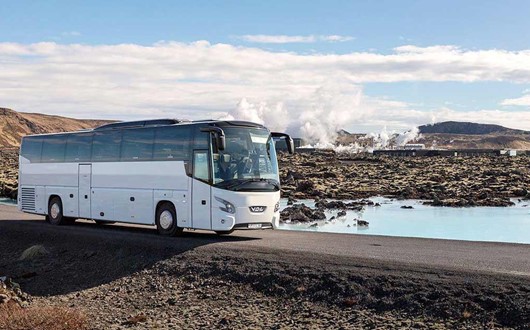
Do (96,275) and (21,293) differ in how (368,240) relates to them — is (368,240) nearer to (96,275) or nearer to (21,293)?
(96,275)

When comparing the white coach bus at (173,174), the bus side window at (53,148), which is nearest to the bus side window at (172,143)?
the white coach bus at (173,174)

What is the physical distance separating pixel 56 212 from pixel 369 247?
48.8 ft

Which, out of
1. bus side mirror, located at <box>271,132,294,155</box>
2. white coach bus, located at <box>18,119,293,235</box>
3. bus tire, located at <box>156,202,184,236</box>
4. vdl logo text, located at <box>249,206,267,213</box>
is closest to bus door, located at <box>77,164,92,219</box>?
white coach bus, located at <box>18,119,293,235</box>

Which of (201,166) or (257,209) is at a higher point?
(201,166)

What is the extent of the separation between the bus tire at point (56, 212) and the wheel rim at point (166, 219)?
7318 millimetres

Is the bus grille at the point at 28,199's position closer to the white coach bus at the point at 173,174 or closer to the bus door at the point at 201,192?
the white coach bus at the point at 173,174

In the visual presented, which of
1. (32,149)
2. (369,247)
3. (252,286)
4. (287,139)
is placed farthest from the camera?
(32,149)

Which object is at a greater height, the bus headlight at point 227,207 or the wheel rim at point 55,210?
the bus headlight at point 227,207

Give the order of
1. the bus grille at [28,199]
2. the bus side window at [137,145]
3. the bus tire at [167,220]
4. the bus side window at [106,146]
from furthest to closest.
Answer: the bus grille at [28,199]
the bus side window at [106,146]
the bus side window at [137,145]
the bus tire at [167,220]

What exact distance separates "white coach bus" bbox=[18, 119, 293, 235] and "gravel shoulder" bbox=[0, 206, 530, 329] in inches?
35.4

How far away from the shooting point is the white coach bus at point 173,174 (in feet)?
70.4

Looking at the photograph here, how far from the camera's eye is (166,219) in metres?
23.6

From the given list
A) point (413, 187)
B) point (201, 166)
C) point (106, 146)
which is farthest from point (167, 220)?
point (413, 187)

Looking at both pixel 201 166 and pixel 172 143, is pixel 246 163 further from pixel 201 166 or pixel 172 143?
pixel 172 143
